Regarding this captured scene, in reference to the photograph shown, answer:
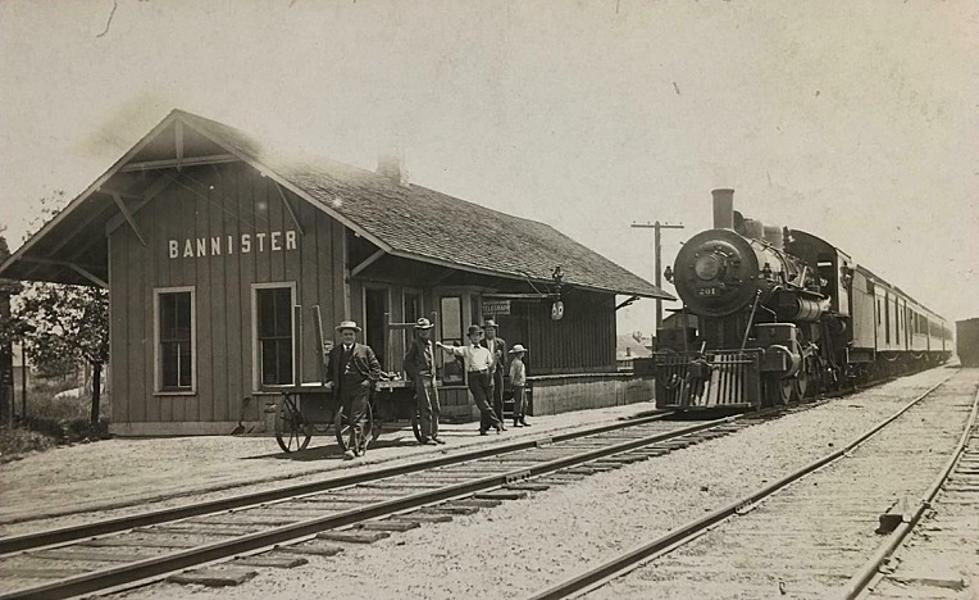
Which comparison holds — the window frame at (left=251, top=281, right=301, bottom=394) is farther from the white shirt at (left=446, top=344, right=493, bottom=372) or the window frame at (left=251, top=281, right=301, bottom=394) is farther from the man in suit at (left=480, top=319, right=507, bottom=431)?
the man in suit at (left=480, top=319, right=507, bottom=431)

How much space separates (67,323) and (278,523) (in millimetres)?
13959

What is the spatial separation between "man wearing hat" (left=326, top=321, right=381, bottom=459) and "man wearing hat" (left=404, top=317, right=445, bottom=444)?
1346 mm

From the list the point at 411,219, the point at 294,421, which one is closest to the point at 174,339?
the point at 411,219

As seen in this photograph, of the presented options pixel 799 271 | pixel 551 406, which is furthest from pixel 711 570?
pixel 799 271

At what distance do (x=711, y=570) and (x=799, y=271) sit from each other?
1603 centimetres

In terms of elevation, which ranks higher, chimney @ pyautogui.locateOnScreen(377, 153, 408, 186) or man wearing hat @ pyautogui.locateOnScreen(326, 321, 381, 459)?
chimney @ pyautogui.locateOnScreen(377, 153, 408, 186)

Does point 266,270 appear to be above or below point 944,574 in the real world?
above

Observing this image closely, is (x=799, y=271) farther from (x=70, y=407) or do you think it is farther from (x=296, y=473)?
(x=70, y=407)

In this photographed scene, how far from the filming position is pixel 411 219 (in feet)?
58.9

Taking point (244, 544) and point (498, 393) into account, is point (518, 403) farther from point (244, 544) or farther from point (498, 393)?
point (244, 544)

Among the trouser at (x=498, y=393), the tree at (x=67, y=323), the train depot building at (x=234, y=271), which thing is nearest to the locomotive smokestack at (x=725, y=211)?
→ the train depot building at (x=234, y=271)

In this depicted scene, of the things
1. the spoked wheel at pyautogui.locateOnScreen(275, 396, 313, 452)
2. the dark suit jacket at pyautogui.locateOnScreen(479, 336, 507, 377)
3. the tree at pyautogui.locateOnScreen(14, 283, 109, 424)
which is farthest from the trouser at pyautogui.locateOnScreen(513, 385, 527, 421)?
the tree at pyautogui.locateOnScreen(14, 283, 109, 424)

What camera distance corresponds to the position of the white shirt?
14672 millimetres

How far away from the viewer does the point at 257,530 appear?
23.8 feet
